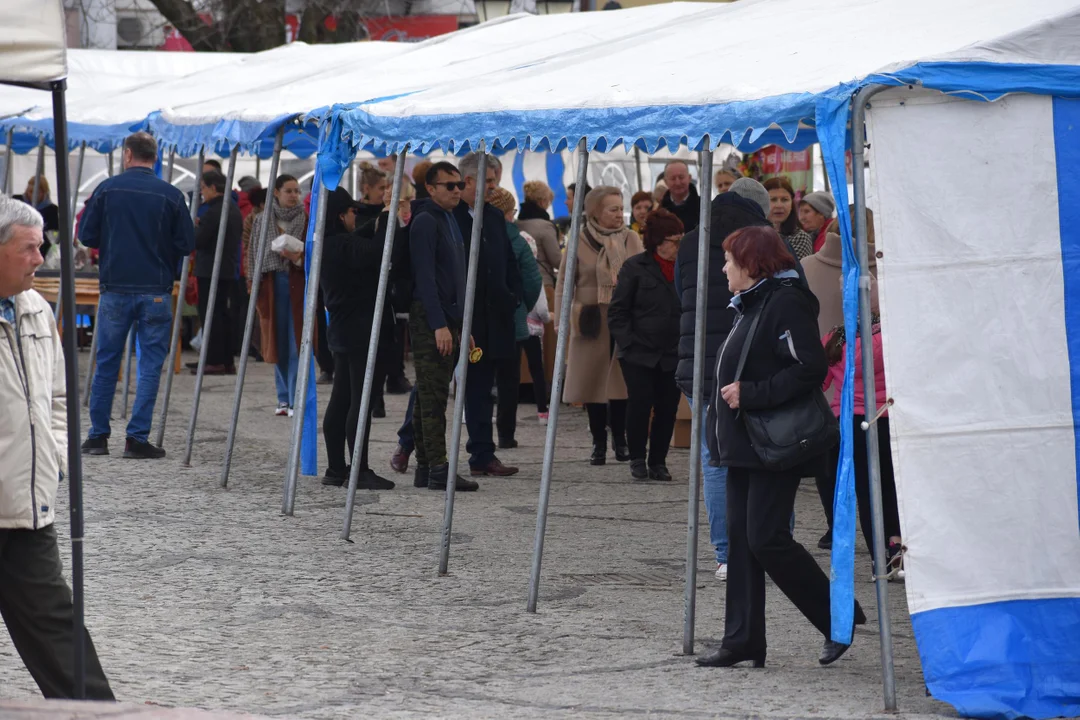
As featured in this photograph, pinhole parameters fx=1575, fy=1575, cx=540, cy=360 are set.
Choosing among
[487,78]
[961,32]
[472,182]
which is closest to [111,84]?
[472,182]

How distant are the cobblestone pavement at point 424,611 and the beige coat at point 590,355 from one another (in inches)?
24.8

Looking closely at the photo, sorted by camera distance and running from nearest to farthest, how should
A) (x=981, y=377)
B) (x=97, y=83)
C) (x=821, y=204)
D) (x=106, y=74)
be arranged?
(x=981, y=377), (x=821, y=204), (x=97, y=83), (x=106, y=74)

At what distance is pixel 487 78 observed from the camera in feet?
26.9

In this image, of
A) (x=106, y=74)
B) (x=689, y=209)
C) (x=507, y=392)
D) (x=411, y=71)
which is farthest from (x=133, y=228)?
(x=106, y=74)

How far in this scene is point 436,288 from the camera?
9406mm

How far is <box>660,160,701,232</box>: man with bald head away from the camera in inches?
500

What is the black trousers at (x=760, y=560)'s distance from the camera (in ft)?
19.1

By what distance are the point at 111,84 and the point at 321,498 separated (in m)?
9.25

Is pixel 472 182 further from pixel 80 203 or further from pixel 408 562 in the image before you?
pixel 80 203

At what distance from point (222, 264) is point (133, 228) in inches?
238

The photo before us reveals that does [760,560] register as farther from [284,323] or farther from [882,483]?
[284,323]

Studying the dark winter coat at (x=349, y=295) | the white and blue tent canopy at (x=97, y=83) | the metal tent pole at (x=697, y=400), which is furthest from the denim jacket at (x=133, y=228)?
the metal tent pole at (x=697, y=400)

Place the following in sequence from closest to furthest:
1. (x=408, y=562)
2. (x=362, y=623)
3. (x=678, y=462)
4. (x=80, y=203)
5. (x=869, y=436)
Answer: (x=869, y=436), (x=362, y=623), (x=408, y=562), (x=678, y=462), (x=80, y=203)

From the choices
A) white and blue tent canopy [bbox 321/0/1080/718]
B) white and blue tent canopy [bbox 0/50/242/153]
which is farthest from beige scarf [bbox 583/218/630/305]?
white and blue tent canopy [bbox 0/50/242/153]
